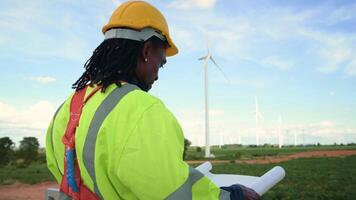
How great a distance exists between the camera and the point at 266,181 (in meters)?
1.74

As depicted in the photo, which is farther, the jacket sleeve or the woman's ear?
the woman's ear

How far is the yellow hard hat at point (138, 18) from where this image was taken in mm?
1700

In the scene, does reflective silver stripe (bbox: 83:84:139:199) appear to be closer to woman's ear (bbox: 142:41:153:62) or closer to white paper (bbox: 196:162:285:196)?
woman's ear (bbox: 142:41:153:62)

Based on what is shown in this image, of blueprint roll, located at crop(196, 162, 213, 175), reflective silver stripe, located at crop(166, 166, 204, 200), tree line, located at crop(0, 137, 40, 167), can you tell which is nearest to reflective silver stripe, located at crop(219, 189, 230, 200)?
reflective silver stripe, located at crop(166, 166, 204, 200)

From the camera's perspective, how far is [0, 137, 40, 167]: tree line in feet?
108

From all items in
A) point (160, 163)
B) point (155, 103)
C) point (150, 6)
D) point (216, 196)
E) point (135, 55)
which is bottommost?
point (216, 196)

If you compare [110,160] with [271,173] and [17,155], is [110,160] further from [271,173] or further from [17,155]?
[17,155]

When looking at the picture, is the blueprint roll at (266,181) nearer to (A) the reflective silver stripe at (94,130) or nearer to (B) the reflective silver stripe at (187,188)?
(B) the reflective silver stripe at (187,188)

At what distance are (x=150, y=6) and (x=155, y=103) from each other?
0.52 metres

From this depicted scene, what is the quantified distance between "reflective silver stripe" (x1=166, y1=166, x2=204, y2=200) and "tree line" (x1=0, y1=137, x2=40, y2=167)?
33.0 metres

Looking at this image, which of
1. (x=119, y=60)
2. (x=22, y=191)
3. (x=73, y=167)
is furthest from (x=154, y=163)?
(x=22, y=191)

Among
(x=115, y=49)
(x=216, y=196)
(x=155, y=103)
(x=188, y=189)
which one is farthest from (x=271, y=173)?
(x=115, y=49)

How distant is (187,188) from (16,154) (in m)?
37.1

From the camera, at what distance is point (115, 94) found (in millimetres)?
1521
